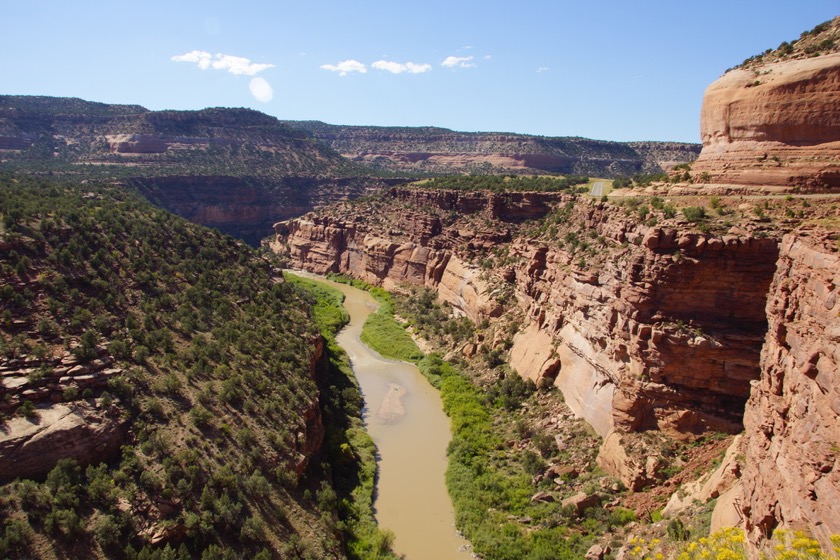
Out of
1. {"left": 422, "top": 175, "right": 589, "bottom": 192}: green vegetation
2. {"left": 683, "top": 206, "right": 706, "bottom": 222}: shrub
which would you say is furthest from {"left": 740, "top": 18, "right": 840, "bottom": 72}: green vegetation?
{"left": 422, "top": 175, "right": 589, "bottom": 192}: green vegetation

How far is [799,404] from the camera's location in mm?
12508

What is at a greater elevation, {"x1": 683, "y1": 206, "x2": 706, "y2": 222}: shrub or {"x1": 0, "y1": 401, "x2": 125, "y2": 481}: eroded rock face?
{"x1": 683, "y1": 206, "x2": 706, "y2": 222}: shrub

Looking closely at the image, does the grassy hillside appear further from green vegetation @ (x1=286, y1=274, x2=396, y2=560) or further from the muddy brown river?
the muddy brown river

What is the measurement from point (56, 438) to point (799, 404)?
21.2 metres

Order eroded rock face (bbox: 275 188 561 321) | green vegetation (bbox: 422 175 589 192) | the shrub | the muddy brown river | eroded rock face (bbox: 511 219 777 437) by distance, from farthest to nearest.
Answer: green vegetation (bbox: 422 175 589 192) < eroded rock face (bbox: 275 188 561 321) < the muddy brown river < the shrub < eroded rock face (bbox: 511 219 777 437)

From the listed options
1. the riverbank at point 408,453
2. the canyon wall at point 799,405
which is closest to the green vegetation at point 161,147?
the riverbank at point 408,453

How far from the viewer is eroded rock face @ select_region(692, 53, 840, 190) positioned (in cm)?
2148

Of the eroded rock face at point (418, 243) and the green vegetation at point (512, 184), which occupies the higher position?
the green vegetation at point (512, 184)

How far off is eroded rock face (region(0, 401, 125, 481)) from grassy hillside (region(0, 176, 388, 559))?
63mm

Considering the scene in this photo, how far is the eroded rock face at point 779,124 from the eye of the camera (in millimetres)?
21484

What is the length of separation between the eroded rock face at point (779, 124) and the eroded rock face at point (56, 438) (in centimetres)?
2646

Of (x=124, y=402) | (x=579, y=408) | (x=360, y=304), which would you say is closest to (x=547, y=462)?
(x=579, y=408)

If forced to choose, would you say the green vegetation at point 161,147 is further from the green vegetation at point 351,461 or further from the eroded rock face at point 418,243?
the green vegetation at point 351,461

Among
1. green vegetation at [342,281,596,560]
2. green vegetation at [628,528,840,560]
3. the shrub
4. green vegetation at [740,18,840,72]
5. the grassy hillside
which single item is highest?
green vegetation at [740,18,840,72]
